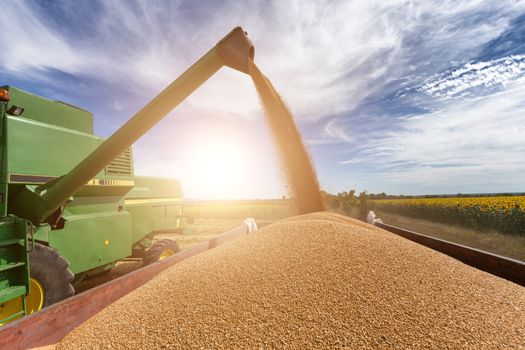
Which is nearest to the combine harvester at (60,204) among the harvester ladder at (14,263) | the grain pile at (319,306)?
the harvester ladder at (14,263)

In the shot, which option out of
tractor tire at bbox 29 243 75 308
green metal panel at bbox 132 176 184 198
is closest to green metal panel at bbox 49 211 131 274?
tractor tire at bbox 29 243 75 308

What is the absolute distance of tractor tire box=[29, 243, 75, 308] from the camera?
109 inches

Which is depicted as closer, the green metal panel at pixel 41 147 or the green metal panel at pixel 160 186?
the green metal panel at pixel 41 147

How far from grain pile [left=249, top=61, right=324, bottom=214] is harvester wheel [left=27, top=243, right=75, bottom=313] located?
10.1 ft

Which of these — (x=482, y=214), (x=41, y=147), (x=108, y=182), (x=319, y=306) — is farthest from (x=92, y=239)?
(x=482, y=214)

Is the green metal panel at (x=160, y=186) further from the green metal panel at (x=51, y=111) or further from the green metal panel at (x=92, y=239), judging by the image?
the green metal panel at (x=51, y=111)

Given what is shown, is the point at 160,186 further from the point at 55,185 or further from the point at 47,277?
the point at 47,277

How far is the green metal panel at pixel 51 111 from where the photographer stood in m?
3.16

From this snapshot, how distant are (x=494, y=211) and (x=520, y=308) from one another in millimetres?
13292

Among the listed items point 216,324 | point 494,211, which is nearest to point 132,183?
point 216,324

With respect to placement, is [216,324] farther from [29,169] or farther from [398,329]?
[29,169]

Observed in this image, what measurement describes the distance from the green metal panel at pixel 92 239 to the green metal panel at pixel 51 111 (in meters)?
1.19

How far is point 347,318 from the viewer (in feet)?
5.80

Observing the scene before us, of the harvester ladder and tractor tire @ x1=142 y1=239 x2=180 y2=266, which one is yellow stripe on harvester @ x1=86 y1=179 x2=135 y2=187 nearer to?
the harvester ladder
